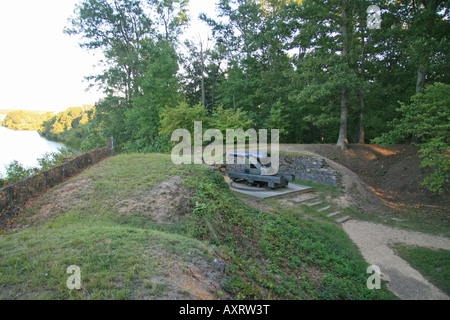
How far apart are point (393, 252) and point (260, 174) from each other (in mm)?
5517

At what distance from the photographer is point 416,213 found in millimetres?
9148

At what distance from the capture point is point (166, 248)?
370 cm

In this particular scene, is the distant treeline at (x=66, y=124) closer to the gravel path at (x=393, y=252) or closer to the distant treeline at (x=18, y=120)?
the distant treeline at (x=18, y=120)

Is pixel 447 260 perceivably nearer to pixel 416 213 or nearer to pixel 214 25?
pixel 416 213

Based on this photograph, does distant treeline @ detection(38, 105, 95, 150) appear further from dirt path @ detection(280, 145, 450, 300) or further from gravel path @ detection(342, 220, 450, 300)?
gravel path @ detection(342, 220, 450, 300)

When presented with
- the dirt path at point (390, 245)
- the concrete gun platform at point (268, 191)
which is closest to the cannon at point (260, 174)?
the concrete gun platform at point (268, 191)

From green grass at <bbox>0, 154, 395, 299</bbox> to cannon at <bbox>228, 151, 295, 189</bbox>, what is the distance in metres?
2.35

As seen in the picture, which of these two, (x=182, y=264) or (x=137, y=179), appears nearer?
(x=182, y=264)

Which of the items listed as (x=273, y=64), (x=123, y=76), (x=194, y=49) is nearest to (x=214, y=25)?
(x=194, y=49)

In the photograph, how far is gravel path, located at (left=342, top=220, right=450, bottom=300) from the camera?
4.80 meters

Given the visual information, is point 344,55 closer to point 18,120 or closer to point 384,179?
point 384,179

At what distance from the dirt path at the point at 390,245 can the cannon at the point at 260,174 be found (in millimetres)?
2671

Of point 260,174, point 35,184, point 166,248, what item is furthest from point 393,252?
point 35,184

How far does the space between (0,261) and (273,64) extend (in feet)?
77.0
